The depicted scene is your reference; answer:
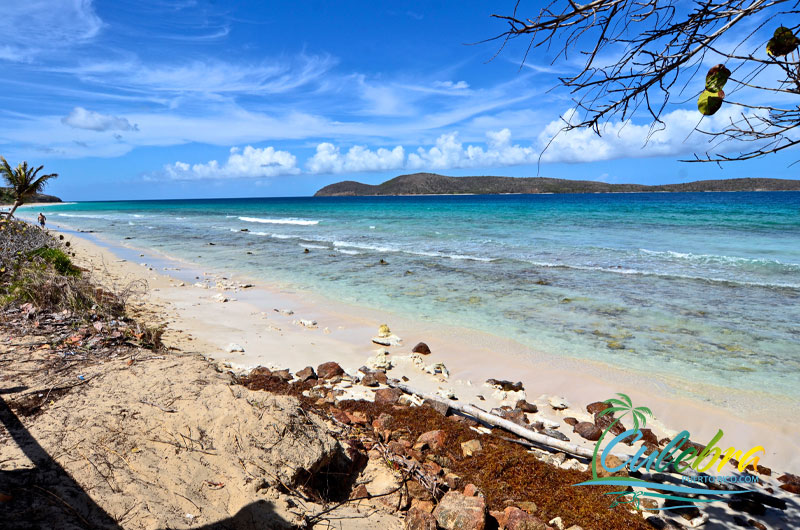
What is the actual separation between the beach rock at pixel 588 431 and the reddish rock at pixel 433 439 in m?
1.60

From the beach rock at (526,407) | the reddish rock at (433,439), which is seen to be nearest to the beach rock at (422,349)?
the beach rock at (526,407)

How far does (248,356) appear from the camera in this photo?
686cm

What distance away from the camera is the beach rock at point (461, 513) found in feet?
9.54

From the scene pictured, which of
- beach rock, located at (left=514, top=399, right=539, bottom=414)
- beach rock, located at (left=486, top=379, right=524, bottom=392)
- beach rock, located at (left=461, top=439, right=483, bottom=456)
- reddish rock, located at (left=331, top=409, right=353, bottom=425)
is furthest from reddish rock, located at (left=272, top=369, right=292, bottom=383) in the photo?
beach rock, located at (left=514, top=399, right=539, bottom=414)

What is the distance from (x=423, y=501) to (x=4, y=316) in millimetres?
6664

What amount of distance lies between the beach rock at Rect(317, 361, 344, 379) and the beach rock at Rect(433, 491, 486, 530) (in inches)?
121

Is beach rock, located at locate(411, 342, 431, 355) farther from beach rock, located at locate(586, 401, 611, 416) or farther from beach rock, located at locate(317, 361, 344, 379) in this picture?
beach rock, located at locate(586, 401, 611, 416)

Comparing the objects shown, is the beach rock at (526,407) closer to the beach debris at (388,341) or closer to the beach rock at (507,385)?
the beach rock at (507,385)

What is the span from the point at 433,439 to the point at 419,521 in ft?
3.80

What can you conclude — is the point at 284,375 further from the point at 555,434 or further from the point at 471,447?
the point at 555,434

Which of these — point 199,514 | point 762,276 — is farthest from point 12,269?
point 762,276

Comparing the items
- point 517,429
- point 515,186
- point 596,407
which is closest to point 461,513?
point 517,429

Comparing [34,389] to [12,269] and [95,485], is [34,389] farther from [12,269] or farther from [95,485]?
[12,269]

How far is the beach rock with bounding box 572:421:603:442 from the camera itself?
466 centimetres
